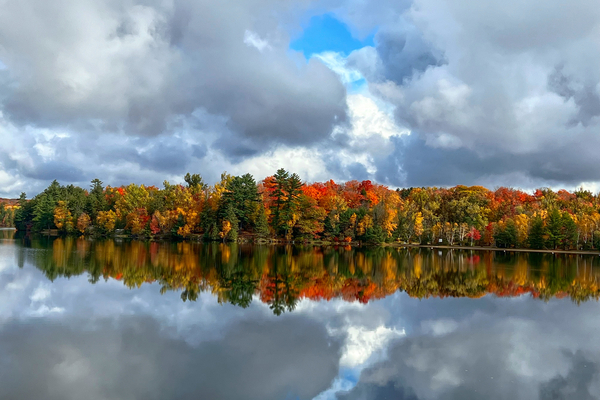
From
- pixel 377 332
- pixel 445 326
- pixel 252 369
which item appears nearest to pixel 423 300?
pixel 445 326

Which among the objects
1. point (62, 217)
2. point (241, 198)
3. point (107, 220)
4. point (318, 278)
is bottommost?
point (318, 278)

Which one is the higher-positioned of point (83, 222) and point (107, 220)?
point (107, 220)

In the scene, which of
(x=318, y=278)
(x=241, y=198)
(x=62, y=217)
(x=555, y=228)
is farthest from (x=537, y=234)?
(x=62, y=217)

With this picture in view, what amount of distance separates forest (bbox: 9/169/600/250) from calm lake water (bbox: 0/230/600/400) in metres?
36.4

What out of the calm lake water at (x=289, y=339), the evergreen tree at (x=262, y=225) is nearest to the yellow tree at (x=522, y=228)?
the evergreen tree at (x=262, y=225)

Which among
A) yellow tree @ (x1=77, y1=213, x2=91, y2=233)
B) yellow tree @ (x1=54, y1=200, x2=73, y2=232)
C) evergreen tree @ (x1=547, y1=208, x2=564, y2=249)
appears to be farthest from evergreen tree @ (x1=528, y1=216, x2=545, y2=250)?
yellow tree @ (x1=54, y1=200, x2=73, y2=232)

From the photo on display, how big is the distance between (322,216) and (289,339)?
4811 cm

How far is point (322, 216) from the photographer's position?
197ft

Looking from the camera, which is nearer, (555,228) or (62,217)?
(555,228)

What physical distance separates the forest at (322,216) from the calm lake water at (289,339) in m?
36.4

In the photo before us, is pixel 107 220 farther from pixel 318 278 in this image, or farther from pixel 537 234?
pixel 537 234

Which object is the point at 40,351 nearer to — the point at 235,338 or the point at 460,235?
the point at 235,338

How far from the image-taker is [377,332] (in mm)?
13352

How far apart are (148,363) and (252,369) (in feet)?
8.28
